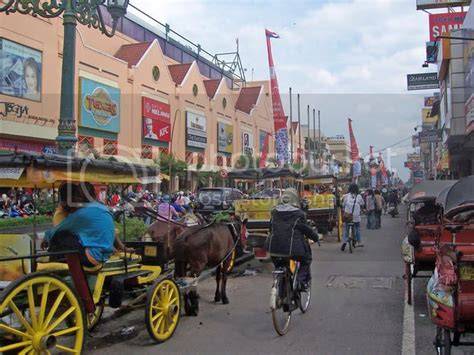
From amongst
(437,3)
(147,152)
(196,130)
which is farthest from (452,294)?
(196,130)

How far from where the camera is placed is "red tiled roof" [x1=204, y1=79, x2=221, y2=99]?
47947 mm

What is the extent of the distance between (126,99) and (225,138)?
18.1 metres

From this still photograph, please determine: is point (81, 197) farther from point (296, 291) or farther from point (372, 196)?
point (372, 196)

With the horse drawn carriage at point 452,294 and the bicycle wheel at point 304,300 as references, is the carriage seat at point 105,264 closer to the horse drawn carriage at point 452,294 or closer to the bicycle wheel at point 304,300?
the bicycle wheel at point 304,300

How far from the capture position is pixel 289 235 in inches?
264

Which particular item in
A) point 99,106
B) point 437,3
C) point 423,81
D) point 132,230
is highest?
point 437,3

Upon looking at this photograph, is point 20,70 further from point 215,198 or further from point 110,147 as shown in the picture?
point 215,198

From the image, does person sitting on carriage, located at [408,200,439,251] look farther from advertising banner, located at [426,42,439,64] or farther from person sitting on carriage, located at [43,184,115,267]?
advertising banner, located at [426,42,439,64]

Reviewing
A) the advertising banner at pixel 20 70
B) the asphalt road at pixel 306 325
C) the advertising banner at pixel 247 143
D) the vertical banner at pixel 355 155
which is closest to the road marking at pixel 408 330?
the asphalt road at pixel 306 325

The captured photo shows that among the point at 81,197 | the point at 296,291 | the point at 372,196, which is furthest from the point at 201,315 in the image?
the point at 372,196

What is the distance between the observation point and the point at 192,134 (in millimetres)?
42344

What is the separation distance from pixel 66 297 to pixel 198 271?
3.03 metres

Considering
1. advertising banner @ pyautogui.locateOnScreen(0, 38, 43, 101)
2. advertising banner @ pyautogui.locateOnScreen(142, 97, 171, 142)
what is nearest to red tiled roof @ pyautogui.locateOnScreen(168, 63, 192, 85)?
advertising banner @ pyautogui.locateOnScreen(142, 97, 171, 142)

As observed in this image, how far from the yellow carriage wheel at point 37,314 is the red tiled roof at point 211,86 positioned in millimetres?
43513
